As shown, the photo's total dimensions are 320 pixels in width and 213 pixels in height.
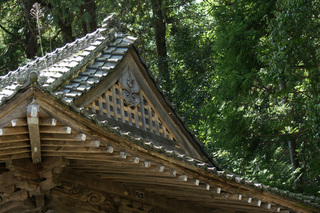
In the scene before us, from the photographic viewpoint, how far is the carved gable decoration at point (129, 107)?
Answer: 745 cm

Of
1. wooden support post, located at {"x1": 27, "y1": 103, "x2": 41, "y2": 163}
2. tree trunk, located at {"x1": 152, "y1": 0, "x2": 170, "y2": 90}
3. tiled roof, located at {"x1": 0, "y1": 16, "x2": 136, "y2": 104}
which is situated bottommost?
wooden support post, located at {"x1": 27, "y1": 103, "x2": 41, "y2": 163}

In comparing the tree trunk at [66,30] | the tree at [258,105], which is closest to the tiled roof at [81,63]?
the tree at [258,105]

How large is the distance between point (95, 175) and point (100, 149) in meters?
1.40

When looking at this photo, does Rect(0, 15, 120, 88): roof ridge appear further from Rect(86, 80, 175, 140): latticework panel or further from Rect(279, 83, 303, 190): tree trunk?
Rect(279, 83, 303, 190): tree trunk

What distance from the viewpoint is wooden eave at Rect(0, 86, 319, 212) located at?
5391 millimetres

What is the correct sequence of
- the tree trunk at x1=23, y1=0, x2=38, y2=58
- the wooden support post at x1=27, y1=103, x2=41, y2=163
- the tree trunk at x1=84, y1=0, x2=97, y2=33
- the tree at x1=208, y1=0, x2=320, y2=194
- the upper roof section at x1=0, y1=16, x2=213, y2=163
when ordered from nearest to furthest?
the wooden support post at x1=27, y1=103, x2=41, y2=163, the upper roof section at x1=0, y1=16, x2=213, y2=163, the tree at x1=208, y1=0, x2=320, y2=194, the tree trunk at x1=84, y1=0, x2=97, y2=33, the tree trunk at x1=23, y1=0, x2=38, y2=58

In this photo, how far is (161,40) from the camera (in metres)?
18.8

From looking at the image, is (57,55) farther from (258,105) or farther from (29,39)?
(29,39)

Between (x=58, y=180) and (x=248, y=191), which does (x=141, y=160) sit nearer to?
(x=58, y=180)

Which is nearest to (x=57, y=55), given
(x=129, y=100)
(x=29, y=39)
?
(x=129, y=100)

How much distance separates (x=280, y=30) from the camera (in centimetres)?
998

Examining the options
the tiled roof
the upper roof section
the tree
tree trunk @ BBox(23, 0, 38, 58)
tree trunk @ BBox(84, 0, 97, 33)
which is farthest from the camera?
tree trunk @ BBox(23, 0, 38, 58)

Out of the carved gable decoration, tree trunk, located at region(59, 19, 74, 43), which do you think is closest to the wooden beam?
the carved gable decoration

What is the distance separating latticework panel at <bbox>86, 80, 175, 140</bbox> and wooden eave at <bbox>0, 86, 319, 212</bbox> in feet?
2.92
